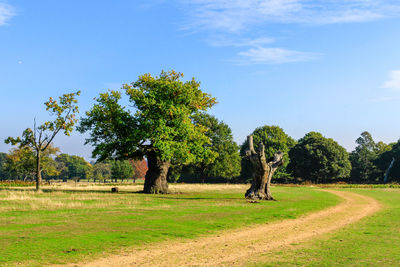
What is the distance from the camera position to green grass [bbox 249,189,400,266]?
10.7 meters

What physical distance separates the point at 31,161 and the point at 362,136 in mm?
110668

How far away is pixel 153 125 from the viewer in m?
39.4

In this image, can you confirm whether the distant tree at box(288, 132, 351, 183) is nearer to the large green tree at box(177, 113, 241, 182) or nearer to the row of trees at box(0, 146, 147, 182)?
the large green tree at box(177, 113, 241, 182)

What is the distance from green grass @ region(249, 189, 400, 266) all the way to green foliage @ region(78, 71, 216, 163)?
24.4 m

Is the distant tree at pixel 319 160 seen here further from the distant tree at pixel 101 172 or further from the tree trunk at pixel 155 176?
the distant tree at pixel 101 172

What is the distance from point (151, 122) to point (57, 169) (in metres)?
130

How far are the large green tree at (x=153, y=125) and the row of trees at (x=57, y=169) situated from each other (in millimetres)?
10587

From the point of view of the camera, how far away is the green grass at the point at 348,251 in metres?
10.7

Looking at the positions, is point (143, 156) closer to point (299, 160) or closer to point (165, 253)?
point (165, 253)

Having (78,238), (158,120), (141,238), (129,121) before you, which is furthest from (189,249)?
(129,121)

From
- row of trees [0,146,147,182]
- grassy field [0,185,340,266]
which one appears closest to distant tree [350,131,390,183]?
row of trees [0,146,147,182]

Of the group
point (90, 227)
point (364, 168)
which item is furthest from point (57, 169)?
point (90, 227)

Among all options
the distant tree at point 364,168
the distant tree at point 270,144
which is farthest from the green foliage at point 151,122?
the distant tree at point 364,168

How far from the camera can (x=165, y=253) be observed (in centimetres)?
1205
